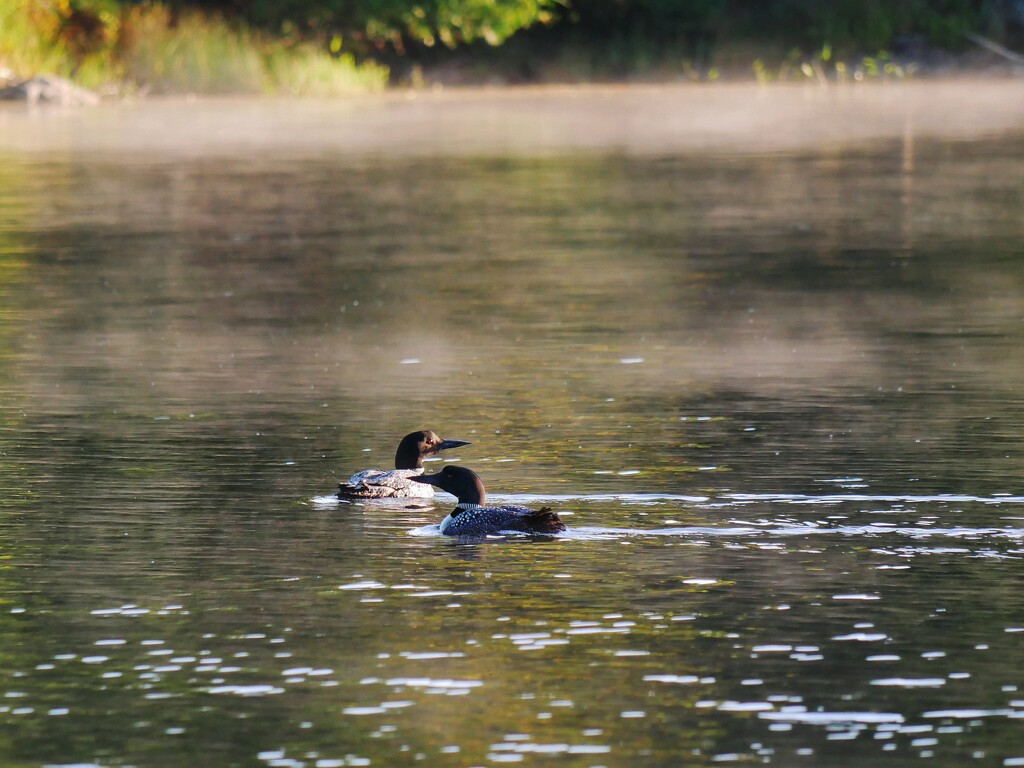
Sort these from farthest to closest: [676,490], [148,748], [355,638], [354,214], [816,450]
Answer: [354,214]
[816,450]
[676,490]
[355,638]
[148,748]

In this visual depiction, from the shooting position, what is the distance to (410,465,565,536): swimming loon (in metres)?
9.03

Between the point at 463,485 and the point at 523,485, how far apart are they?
0.72m

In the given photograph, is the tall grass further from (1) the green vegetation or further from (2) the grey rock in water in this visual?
(2) the grey rock in water

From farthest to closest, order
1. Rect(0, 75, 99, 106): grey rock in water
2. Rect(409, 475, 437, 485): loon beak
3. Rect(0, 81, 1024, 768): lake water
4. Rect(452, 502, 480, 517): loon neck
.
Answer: Rect(0, 75, 99, 106): grey rock in water, Rect(409, 475, 437, 485): loon beak, Rect(452, 502, 480, 517): loon neck, Rect(0, 81, 1024, 768): lake water

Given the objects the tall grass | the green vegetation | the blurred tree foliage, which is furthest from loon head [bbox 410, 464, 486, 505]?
the blurred tree foliage

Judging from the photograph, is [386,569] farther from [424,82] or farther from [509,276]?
[424,82]

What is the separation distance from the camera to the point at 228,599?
8.22 metres

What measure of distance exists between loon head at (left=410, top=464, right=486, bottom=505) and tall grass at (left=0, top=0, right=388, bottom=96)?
4094cm

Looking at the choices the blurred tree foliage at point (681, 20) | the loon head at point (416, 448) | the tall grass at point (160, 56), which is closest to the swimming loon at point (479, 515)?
the loon head at point (416, 448)

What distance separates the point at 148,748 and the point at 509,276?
12.6 metres

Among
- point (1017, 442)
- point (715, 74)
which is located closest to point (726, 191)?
point (1017, 442)

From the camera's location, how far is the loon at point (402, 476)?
390 inches

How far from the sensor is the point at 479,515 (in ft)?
30.2

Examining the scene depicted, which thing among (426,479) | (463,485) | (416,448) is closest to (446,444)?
(416,448)
